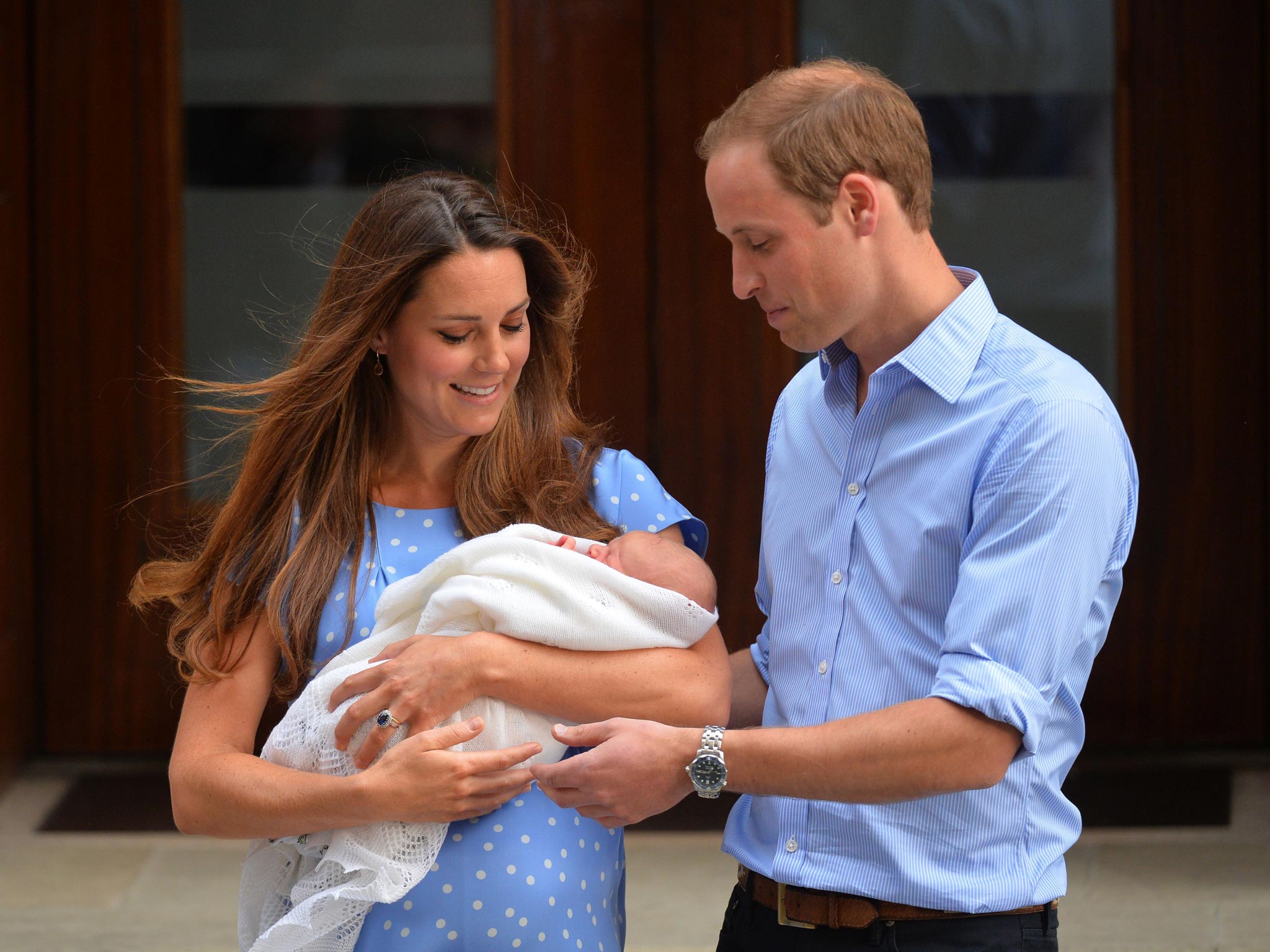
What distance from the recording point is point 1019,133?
3867mm

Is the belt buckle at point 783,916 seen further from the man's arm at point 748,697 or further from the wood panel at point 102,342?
the wood panel at point 102,342

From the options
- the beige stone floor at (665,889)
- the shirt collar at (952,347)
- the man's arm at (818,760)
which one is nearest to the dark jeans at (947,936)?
the man's arm at (818,760)

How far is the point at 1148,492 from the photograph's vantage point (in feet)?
12.9

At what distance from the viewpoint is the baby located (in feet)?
6.14

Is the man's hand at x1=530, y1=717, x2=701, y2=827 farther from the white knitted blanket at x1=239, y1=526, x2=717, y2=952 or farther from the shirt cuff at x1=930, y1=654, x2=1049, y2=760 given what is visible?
the shirt cuff at x1=930, y1=654, x2=1049, y2=760

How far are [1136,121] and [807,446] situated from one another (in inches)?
96.9

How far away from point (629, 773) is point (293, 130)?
2828mm

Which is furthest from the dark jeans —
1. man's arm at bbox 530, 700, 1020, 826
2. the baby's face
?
the baby's face

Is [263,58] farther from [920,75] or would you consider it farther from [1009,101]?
[1009,101]

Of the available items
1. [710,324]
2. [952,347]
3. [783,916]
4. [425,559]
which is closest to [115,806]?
[710,324]

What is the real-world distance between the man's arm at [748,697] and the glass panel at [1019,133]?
2226mm

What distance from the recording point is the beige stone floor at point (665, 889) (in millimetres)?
3133

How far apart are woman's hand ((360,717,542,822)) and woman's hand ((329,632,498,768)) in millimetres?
29

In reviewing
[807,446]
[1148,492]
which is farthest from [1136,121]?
[807,446]
